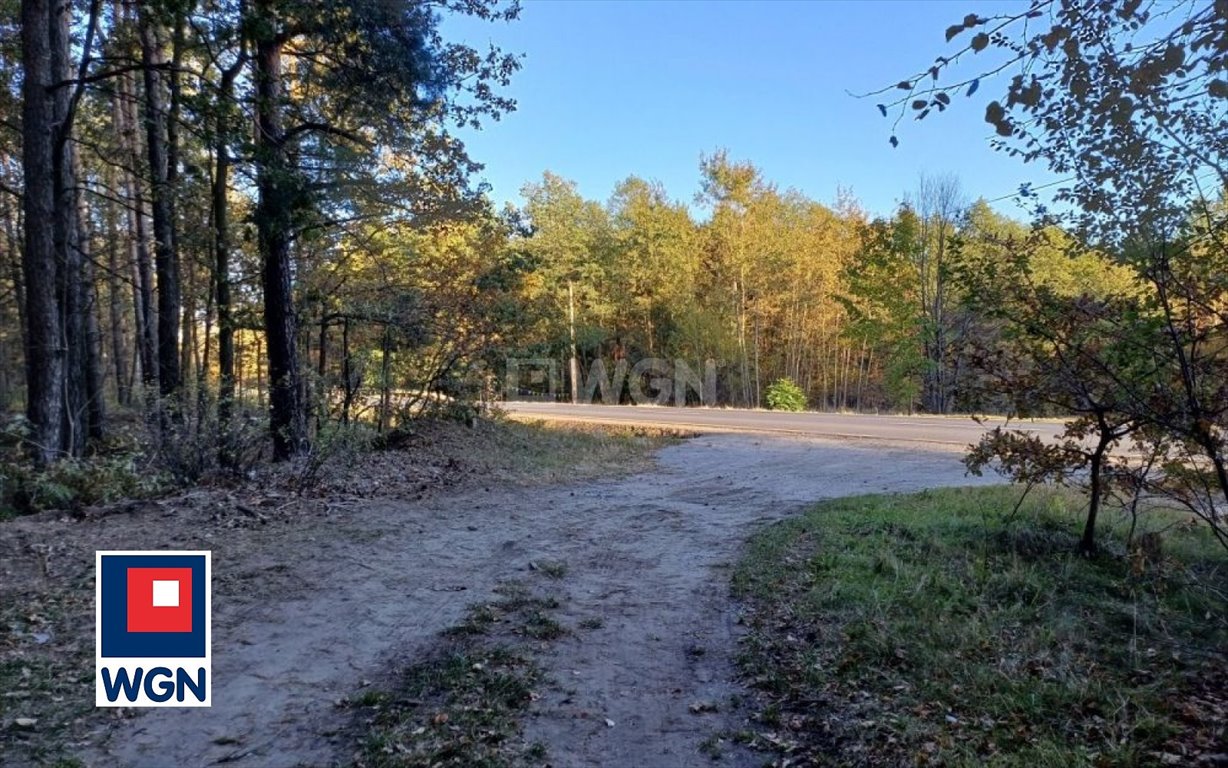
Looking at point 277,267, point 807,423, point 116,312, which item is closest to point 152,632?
point 277,267

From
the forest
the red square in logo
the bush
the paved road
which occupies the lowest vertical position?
the red square in logo

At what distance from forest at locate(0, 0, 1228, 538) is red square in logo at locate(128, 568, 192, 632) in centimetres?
337

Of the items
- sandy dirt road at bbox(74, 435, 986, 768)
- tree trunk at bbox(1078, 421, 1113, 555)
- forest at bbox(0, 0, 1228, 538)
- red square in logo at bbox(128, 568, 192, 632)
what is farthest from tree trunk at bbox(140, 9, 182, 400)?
tree trunk at bbox(1078, 421, 1113, 555)

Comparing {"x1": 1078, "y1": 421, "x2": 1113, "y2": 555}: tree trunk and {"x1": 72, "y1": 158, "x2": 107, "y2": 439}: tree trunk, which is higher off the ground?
{"x1": 72, "y1": 158, "x2": 107, "y2": 439}: tree trunk

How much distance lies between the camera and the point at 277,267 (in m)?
8.91

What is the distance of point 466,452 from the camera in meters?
11.0

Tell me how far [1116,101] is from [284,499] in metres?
7.33

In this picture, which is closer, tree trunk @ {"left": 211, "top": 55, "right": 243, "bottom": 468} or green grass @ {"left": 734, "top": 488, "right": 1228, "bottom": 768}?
green grass @ {"left": 734, "top": 488, "right": 1228, "bottom": 768}

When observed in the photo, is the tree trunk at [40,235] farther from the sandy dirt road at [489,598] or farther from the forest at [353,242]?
the sandy dirt road at [489,598]

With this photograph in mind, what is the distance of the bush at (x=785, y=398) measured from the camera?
83.2 feet

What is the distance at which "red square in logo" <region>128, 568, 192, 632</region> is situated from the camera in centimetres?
381

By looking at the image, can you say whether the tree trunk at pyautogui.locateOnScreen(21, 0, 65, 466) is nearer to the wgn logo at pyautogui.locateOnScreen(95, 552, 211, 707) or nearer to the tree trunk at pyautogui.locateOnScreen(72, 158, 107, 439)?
the wgn logo at pyautogui.locateOnScreen(95, 552, 211, 707)

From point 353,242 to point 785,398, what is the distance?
17997 millimetres

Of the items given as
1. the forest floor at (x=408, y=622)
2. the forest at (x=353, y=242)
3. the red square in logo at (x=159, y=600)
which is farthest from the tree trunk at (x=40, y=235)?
the red square in logo at (x=159, y=600)
